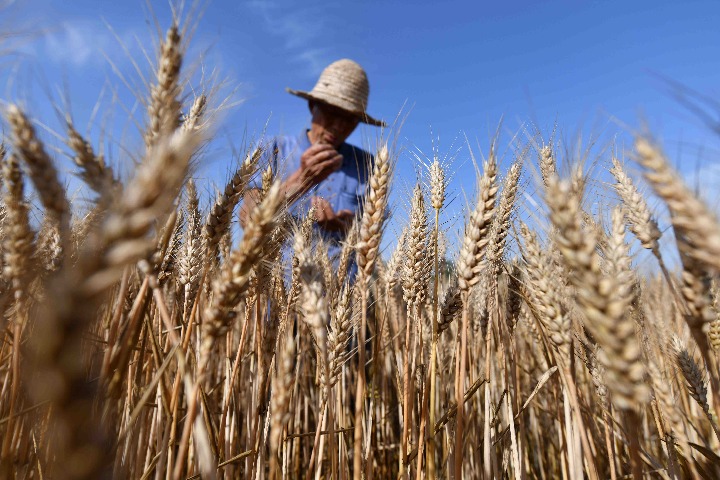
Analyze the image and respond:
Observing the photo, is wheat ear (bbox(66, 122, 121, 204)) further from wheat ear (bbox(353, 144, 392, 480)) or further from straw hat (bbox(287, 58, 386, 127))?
straw hat (bbox(287, 58, 386, 127))


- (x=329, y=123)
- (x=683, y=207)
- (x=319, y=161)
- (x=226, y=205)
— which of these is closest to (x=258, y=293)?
(x=226, y=205)

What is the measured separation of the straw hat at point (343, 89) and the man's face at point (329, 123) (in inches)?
4.2

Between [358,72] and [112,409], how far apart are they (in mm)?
4219

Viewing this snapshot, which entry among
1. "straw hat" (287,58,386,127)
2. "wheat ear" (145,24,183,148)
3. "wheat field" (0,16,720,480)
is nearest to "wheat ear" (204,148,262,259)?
"wheat field" (0,16,720,480)

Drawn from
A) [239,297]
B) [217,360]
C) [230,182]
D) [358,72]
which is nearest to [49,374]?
[239,297]

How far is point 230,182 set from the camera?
1.62m

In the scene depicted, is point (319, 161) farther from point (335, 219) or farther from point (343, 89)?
point (343, 89)

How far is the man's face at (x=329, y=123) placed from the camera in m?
4.30

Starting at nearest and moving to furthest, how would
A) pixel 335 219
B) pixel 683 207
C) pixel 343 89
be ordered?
pixel 683 207, pixel 335 219, pixel 343 89

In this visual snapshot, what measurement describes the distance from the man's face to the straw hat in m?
0.11

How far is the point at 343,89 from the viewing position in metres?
4.28

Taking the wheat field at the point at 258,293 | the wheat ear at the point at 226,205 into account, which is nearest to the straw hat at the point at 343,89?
the wheat field at the point at 258,293

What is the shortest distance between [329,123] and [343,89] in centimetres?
35

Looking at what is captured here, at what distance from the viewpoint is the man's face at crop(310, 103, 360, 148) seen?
430 centimetres
